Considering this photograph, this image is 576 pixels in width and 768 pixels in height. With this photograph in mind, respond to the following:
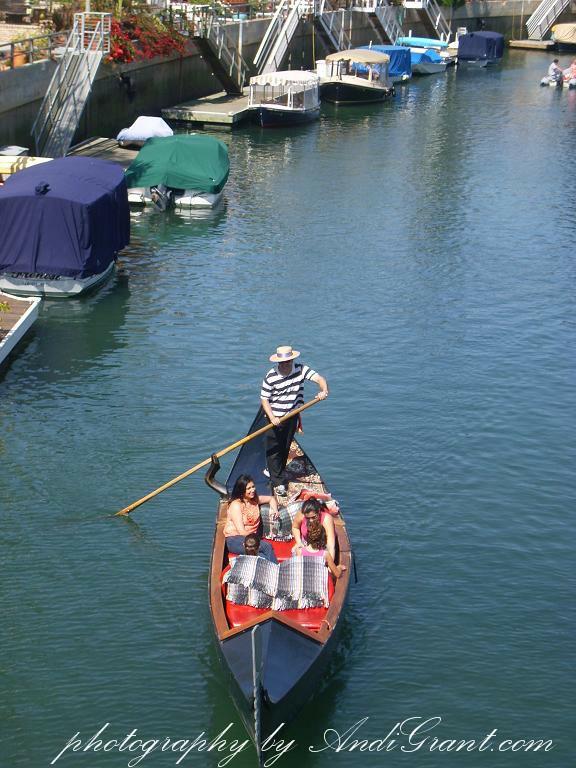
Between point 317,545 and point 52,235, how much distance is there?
1236cm

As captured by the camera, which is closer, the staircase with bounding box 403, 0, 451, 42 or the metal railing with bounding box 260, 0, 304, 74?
the metal railing with bounding box 260, 0, 304, 74

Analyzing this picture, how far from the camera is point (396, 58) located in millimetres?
58812

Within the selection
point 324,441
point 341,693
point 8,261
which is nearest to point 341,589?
point 341,693

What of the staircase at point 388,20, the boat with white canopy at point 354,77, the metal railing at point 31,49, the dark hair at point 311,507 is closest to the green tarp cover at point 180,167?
the metal railing at point 31,49

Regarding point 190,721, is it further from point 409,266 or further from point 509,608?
point 409,266

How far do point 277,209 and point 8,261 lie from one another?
1067 centimetres

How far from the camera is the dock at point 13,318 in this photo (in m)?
19.5

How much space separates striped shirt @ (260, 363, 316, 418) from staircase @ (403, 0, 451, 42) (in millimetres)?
61733

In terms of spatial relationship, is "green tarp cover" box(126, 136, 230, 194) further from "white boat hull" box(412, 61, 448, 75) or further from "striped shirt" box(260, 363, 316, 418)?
"white boat hull" box(412, 61, 448, 75)

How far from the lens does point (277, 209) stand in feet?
103

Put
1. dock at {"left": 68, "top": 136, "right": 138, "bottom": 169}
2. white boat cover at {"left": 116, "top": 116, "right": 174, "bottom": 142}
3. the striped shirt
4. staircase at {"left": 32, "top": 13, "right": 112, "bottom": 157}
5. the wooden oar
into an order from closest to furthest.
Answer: the wooden oar → the striped shirt → staircase at {"left": 32, "top": 13, "right": 112, "bottom": 157} → dock at {"left": 68, "top": 136, "right": 138, "bottom": 169} → white boat cover at {"left": 116, "top": 116, "right": 174, "bottom": 142}

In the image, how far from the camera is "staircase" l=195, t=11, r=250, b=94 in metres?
45.0

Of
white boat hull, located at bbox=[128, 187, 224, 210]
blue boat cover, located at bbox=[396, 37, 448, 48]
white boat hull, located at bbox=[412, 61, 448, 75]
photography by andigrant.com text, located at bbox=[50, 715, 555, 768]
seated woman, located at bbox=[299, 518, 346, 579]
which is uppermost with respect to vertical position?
blue boat cover, located at bbox=[396, 37, 448, 48]

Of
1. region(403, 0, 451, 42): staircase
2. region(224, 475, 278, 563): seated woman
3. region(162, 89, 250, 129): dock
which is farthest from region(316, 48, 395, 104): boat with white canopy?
region(224, 475, 278, 563): seated woman
